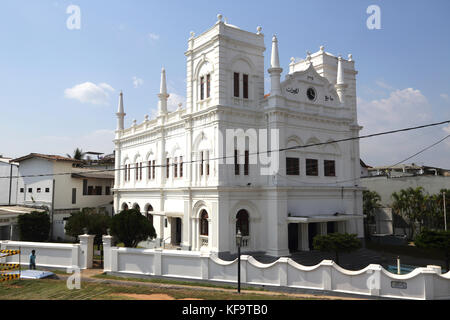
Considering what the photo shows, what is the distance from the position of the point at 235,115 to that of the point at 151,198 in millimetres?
11829

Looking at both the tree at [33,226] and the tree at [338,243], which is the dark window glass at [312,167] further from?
the tree at [33,226]

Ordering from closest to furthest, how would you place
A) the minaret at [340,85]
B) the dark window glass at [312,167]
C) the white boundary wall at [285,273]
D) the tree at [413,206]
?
the white boundary wall at [285,273] → the dark window glass at [312,167] → the minaret at [340,85] → the tree at [413,206]

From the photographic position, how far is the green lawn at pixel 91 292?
46.3 feet

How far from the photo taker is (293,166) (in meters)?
24.5

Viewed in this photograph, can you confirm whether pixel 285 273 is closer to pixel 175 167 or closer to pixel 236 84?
pixel 236 84

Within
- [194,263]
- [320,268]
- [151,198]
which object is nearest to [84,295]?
[194,263]

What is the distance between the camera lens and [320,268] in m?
15.5

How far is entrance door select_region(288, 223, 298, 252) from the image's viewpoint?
25.3m

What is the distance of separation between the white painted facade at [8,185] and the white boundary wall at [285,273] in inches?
973

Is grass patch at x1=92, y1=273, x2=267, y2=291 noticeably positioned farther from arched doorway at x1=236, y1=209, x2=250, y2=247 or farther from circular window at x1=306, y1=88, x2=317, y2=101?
circular window at x1=306, y1=88, x2=317, y2=101

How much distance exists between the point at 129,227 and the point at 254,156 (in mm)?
8961

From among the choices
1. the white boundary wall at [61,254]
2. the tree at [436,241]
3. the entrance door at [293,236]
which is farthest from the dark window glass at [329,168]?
the white boundary wall at [61,254]

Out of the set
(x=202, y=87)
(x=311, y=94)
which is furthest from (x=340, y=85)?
(x=202, y=87)

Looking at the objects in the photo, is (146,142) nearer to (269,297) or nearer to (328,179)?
(328,179)
